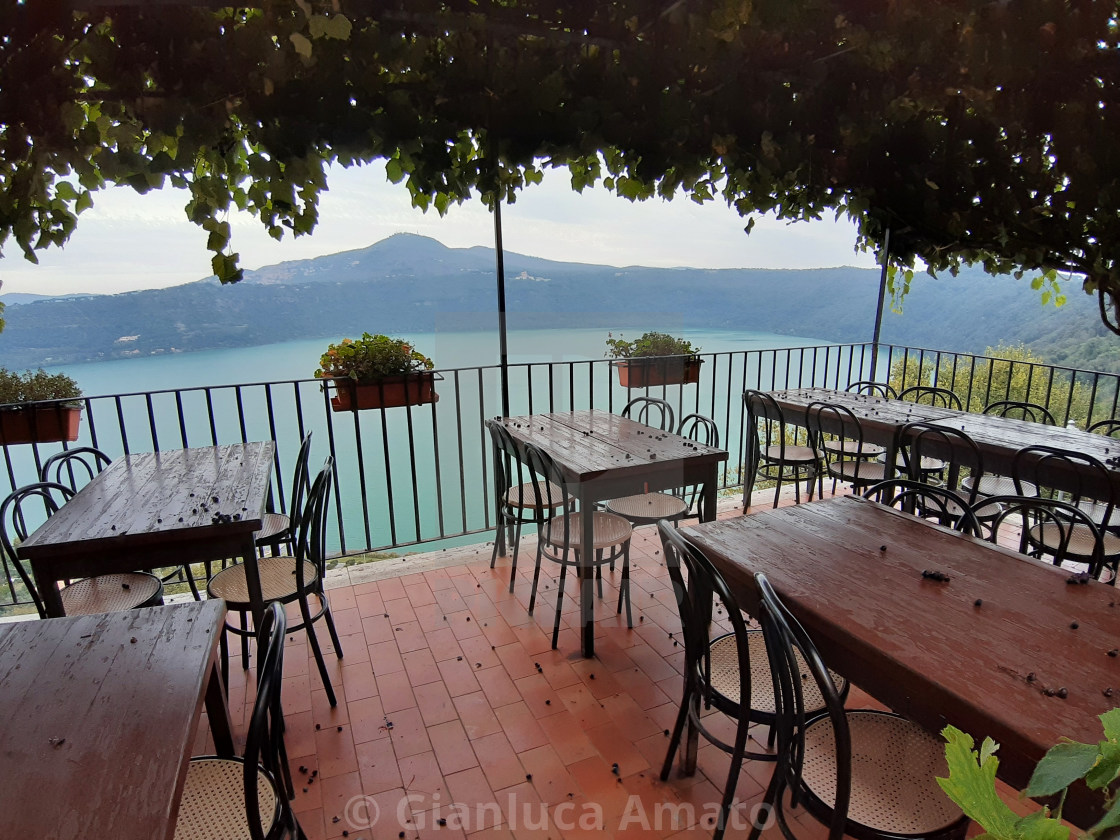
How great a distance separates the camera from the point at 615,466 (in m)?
2.57

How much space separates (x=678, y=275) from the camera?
12.9ft

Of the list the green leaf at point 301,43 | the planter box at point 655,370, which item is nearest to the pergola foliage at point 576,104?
the green leaf at point 301,43

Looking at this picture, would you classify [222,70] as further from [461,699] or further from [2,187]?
Answer: [461,699]

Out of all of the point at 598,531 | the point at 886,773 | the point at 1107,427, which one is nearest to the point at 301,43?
the point at 886,773

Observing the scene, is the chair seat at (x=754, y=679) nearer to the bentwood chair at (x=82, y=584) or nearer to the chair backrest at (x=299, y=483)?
the chair backrest at (x=299, y=483)

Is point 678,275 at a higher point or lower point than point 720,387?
higher

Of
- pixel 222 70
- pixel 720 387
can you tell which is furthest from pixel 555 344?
pixel 222 70

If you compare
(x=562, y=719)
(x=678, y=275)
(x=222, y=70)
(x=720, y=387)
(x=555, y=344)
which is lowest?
(x=562, y=719)

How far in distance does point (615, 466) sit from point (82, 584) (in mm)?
2126

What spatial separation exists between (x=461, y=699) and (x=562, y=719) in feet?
A: 1.29

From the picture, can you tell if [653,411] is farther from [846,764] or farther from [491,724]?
[846,764]

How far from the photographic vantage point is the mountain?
334 cm

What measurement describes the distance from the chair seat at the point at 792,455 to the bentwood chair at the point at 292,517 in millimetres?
2813

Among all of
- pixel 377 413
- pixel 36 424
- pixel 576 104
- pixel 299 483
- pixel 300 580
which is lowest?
pixel 300 580
